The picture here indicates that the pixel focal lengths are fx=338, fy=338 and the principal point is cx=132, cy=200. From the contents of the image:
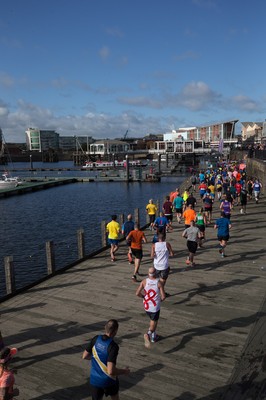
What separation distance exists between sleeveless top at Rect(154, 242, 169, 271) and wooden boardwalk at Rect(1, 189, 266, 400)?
984 mm

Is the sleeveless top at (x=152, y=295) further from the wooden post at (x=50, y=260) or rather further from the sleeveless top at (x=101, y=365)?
the wooden post at (x=50, y=260)

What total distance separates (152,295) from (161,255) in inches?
84.4

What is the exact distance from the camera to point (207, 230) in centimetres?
1662

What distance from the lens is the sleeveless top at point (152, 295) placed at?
21.2 ft

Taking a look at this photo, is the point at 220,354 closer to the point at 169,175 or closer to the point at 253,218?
the point at 253,218

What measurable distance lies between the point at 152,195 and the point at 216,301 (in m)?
42.5

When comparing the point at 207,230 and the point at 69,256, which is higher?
the point at 207,230

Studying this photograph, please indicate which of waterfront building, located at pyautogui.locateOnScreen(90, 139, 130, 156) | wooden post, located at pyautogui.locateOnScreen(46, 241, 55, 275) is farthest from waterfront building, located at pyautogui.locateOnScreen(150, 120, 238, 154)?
wooden post, located at pyautogui.locateOnScreen(46, 241, 55, 275)

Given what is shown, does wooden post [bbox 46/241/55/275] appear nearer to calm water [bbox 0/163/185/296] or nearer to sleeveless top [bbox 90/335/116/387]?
calm water [bbox 0/163/185/296]

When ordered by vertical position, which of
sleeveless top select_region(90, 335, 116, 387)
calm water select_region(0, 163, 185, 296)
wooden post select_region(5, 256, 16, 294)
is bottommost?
calm water select_region(0, 163, 185, 296)

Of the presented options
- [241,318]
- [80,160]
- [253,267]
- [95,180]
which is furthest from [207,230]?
[80,160]

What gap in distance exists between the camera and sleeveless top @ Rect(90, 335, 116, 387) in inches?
172

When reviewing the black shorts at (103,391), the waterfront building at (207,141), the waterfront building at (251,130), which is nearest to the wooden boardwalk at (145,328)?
the black shorts at (103,391)

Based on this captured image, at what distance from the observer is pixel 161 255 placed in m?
8.57
